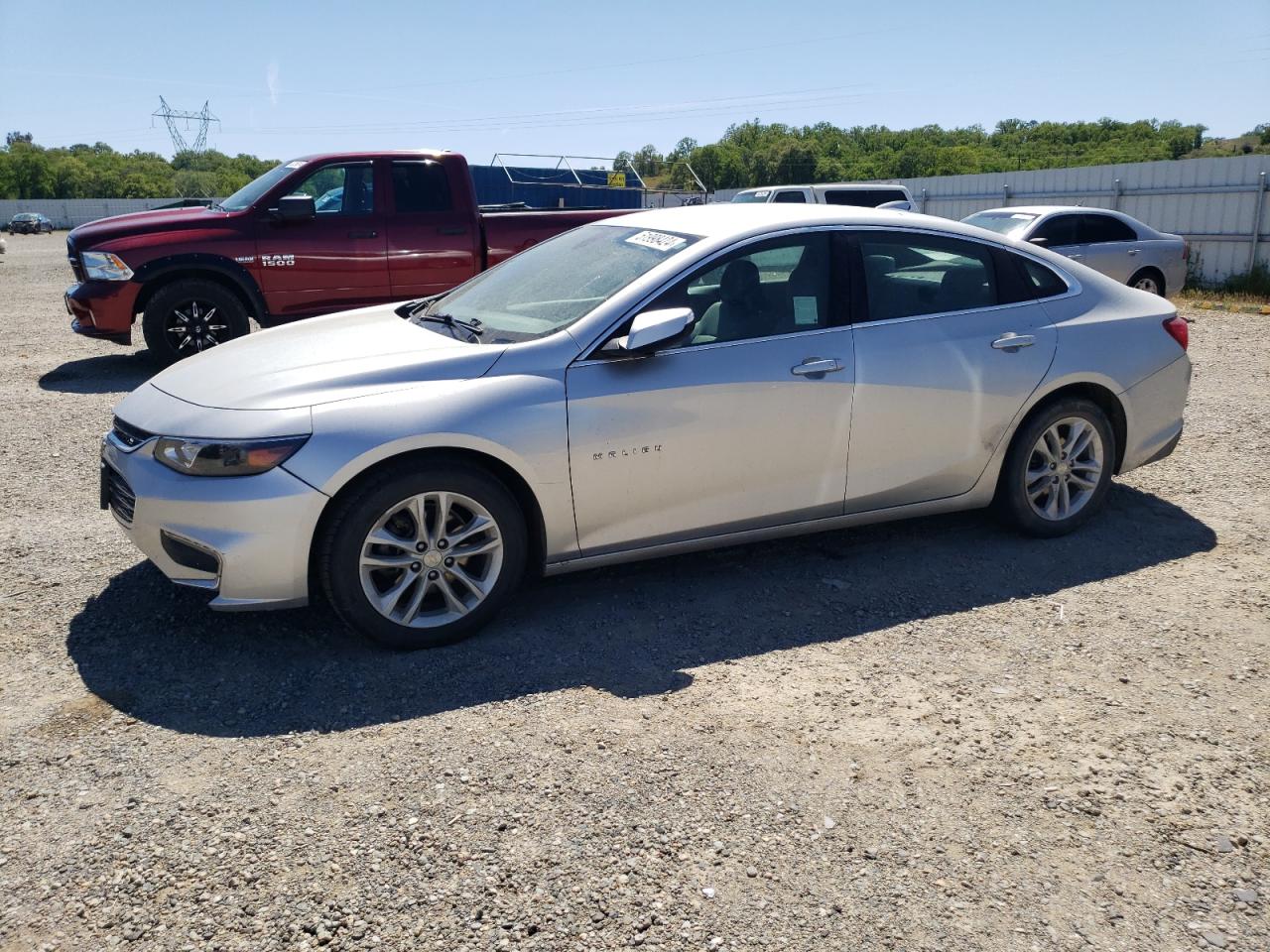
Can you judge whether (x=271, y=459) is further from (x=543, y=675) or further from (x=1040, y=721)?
(x=1040, y=721)

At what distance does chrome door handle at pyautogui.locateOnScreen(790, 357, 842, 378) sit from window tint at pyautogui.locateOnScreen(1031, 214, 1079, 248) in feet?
34.2

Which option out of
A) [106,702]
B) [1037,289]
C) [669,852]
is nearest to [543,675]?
[669,852]

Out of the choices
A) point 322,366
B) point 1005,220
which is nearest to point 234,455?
point 322,366

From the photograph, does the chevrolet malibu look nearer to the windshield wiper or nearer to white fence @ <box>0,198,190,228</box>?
the windshield wiper

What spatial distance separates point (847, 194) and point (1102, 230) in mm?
6023

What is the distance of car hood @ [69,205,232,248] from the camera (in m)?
9.26

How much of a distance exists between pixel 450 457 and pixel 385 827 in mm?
1468

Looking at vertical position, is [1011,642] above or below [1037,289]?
below

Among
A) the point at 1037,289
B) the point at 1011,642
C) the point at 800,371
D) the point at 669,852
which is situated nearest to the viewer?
the point at 669,852

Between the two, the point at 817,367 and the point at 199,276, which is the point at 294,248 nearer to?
the point at 199,276

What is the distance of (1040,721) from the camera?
354 centimetres

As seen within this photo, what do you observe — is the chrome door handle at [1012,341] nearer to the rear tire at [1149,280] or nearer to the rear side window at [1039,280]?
the rear side window at [1039,280]

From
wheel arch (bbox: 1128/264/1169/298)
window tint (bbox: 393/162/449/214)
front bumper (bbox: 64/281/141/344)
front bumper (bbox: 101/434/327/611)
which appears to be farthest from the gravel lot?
wheel arch (bbox: 1128/264/1169/298)

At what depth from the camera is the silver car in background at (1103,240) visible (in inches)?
540
